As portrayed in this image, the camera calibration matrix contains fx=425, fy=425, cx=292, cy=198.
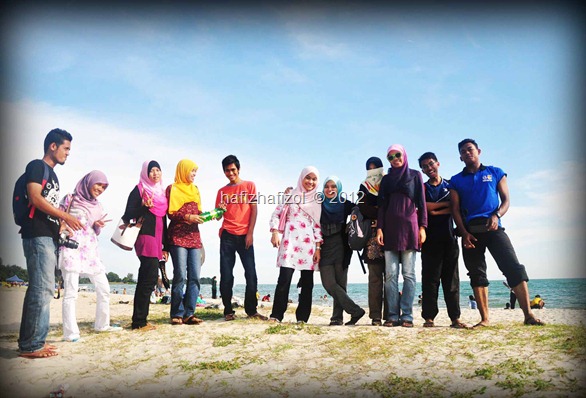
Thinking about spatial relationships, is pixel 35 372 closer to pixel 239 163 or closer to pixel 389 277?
pixel 239 163

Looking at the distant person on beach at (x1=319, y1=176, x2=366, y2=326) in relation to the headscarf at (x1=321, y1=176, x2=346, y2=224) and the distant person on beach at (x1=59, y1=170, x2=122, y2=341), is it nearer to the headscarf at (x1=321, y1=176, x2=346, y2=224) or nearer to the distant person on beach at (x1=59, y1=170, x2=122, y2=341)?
the headscarf at (x1=321, y1=176, x2=346, y2=224)

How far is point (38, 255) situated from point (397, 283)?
186 inches

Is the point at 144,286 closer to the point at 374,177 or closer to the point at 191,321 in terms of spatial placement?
the point at 191,321

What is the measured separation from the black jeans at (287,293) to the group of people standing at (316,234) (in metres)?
0.02

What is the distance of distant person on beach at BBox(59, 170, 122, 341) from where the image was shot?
19.3 feet

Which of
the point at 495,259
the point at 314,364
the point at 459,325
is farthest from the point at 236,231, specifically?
the point at 495,259

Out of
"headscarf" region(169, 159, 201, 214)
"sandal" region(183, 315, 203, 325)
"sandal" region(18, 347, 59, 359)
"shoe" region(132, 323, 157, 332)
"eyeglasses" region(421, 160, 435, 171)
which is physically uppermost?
"eyeglasses" region(421, 160, 435, 171)

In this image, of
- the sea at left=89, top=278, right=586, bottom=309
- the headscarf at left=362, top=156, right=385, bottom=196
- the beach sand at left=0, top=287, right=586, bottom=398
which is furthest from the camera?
the sea at left=89, top=278, right=586, bottom=309

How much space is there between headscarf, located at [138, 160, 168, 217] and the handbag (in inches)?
12.0

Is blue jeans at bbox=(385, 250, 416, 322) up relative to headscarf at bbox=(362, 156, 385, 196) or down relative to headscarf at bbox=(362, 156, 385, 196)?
down

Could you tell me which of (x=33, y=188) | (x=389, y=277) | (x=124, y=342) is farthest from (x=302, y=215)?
(x=33, y=188)

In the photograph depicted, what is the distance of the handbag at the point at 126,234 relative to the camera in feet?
21.5

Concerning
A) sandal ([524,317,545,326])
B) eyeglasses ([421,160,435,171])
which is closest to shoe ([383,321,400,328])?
sandal ([524,317,545,326])

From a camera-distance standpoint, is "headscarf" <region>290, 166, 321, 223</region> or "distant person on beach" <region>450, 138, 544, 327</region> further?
"headscarf" <region>290, 166, 321, 223</region>
